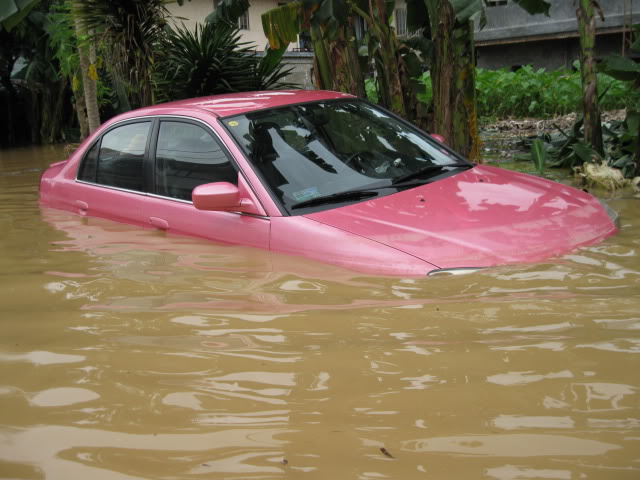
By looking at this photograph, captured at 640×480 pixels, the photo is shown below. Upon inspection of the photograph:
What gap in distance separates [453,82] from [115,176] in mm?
4196

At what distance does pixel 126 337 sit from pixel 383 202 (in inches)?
66.2

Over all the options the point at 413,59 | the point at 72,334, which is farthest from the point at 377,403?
the point at 413,59

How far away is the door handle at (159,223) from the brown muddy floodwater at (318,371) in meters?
0.60

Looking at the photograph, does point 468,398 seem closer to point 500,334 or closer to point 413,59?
point 500,334

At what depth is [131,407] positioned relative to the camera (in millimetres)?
3000

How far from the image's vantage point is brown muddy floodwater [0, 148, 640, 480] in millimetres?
2549

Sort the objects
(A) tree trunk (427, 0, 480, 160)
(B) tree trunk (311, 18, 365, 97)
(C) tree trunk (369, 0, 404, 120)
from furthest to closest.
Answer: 1. (B) tree trunk (311, 18, 365, 97)
2. (C) tree trunk (369, 0, 404, 120)
3. (A) tree trunk (427, 0, 480, 160)

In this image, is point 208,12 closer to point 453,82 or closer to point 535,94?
point 535,94

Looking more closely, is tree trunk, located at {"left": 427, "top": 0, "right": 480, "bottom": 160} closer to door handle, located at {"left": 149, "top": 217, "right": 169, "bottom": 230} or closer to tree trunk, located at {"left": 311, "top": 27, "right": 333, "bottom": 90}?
tree trunk, located at {"left": 311, "top": 27, "right": 333, "bottom": 90}

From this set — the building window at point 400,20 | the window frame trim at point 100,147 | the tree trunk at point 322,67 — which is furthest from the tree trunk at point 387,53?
the building window at point 400,20

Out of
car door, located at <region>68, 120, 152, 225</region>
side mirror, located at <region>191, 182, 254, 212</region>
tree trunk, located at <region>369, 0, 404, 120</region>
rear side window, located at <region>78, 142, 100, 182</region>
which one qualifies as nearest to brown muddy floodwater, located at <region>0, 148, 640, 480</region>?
side mirror, located at <region>191, 182, 254, 212</region>

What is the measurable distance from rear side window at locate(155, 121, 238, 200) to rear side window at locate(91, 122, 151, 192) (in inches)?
8.8

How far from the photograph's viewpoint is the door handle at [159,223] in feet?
18.3

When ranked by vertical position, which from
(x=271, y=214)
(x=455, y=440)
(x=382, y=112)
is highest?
(x=382, y=112)
